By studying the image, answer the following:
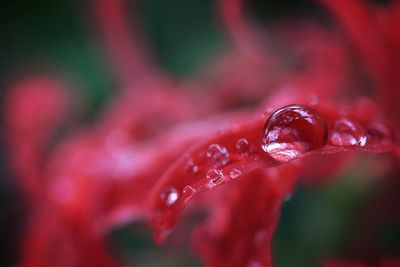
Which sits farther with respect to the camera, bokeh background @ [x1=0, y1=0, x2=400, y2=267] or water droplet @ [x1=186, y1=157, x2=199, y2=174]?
bokeh background @ [x1=0, y1=0, x2=400, y2=267]

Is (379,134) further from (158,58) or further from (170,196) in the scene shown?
(158,58)

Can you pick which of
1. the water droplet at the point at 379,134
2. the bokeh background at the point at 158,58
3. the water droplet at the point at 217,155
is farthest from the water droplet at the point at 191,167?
the bokeh background at the point at 158,58

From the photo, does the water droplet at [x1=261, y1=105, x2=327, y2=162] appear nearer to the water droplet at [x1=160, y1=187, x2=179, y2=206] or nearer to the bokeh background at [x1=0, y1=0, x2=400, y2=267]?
the water droplet at [x1=160, y1=187, x2=179, y2=206]

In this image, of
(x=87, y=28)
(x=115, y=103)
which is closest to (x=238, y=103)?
(x=115, y=103)

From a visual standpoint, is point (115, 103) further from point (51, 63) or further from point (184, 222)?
point (184, 222)

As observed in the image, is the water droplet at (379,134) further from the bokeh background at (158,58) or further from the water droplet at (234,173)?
the bokeh background at (158,58)

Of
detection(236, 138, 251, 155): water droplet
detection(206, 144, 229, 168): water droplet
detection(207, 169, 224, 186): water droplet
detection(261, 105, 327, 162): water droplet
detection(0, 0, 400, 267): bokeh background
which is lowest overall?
detection(0, 0, 400, 267): bokeh background

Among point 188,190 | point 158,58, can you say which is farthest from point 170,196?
point 158,58

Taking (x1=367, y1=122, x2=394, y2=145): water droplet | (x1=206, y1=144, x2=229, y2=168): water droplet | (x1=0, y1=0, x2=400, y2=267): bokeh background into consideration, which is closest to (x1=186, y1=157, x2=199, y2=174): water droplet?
(x1=206, y1=144, x2=229, y2=168): water droplet

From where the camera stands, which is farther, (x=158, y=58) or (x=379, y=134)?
(x=158, y=58)
